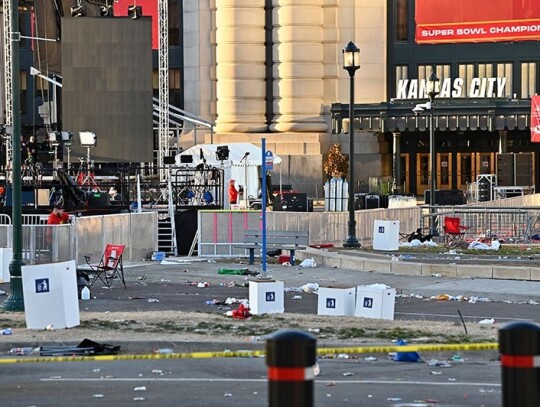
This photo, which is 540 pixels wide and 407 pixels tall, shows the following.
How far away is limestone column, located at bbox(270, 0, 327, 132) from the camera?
71.2m

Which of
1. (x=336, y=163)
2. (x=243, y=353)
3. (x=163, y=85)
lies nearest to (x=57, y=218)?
(x=243, y=353)

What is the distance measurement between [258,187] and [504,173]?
14.2 meters

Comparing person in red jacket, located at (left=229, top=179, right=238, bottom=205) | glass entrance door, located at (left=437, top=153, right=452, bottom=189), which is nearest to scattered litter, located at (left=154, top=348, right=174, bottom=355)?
person in red jacket, located at (left=229, top=179, right=238, bottom=205)

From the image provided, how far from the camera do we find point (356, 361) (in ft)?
50.6

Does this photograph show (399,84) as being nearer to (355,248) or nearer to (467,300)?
(355,248)

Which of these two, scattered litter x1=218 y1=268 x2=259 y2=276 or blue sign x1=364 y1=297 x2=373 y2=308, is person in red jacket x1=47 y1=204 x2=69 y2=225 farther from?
blue sign x1=364 y1=297 x2=373 y2=308

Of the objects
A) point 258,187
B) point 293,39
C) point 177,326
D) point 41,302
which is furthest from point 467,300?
point 293,39

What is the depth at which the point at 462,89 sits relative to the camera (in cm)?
7231

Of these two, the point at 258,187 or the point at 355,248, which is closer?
the point at 355,248

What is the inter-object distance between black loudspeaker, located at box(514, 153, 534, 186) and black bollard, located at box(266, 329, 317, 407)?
57207 millimetres

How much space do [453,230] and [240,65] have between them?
4001 cm

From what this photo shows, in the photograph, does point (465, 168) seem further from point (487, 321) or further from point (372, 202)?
point (487, 321)

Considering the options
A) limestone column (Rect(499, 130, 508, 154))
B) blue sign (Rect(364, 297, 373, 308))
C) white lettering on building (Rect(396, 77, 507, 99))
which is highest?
white lettering on building (Rect(396, 77, 507, 99))

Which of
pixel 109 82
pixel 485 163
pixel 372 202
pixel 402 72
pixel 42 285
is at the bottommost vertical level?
pixel 42 285
